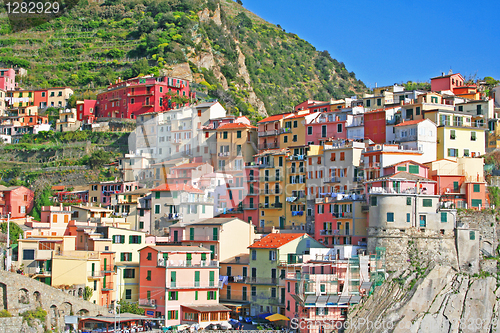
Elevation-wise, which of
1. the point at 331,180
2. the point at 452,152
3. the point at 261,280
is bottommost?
the point at 261,280

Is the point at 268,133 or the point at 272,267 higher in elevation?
the point at 268,133

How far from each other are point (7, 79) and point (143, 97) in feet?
91.8

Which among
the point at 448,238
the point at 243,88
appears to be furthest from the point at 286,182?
the point at 243,88

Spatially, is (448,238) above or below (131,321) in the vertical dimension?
above

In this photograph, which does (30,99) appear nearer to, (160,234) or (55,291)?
(160,234)

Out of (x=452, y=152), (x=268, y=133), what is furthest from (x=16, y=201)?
(x=452, y=152)

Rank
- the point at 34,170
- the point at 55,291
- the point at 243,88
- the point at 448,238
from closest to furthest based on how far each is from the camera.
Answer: the point at 55,291
the point at 448,238
the point at 34,170
the point at 243,88

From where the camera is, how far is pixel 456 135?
64375mm

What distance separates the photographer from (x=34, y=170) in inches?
3460

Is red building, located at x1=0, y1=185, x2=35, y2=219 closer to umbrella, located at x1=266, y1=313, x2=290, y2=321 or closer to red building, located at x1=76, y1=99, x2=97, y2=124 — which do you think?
red building, located at x1=76, y1=99, x2=97, y2=124

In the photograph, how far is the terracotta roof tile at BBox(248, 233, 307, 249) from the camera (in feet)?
191

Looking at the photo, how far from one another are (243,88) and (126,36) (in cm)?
2265

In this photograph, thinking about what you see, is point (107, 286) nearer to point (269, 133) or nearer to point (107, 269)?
point (107, 269)

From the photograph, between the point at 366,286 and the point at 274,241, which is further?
the point at 274,241
